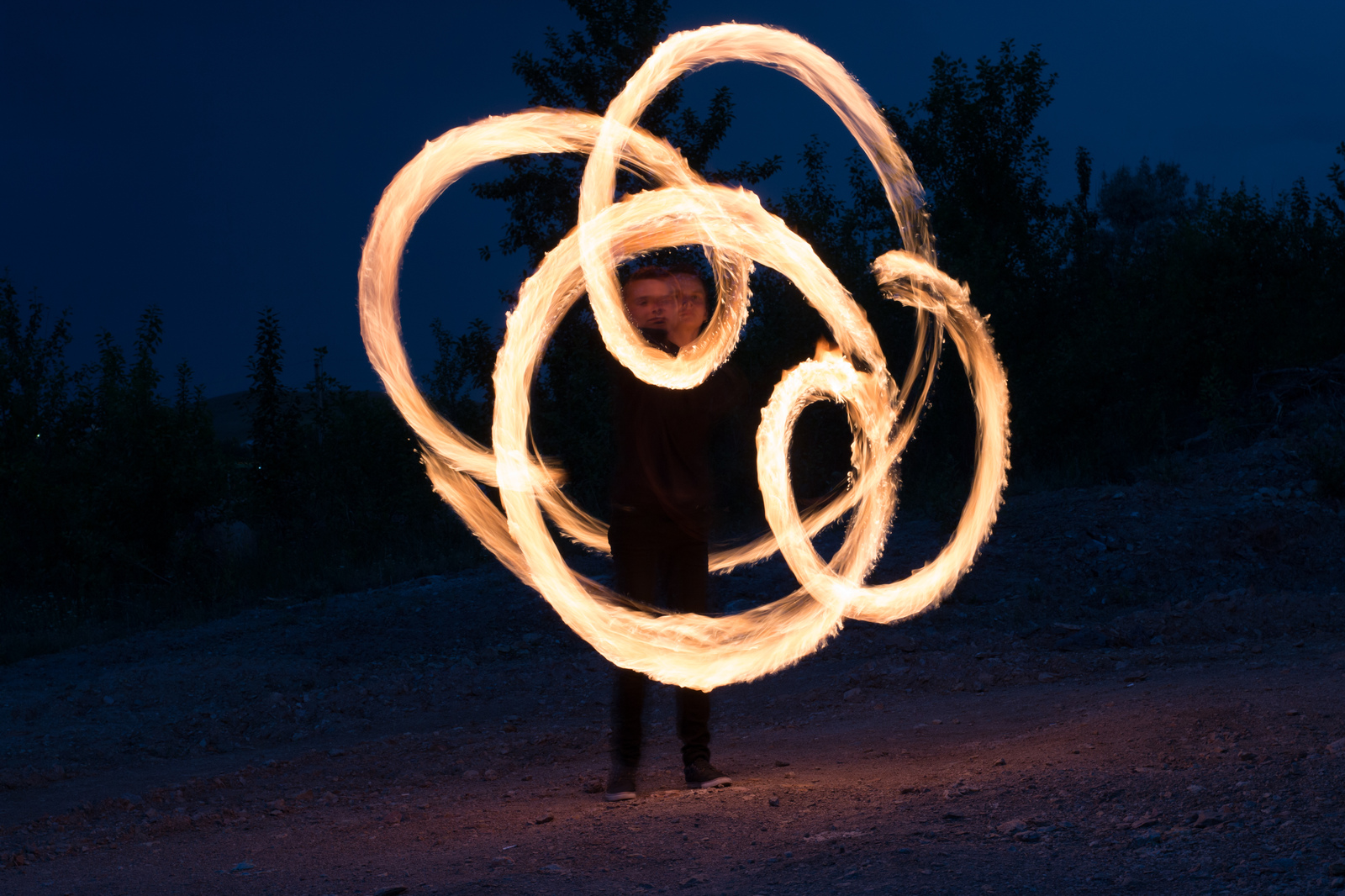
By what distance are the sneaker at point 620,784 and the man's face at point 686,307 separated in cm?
194

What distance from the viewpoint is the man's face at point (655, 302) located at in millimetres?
4855

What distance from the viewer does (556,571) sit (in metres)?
6.08

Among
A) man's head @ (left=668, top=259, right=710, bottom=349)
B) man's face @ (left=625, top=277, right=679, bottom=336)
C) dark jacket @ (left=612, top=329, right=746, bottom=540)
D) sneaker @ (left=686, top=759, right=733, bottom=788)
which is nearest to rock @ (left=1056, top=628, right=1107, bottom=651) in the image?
sneaker @ (left=686, top=759, right=733, bottom=788)

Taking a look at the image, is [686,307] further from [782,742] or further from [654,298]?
[782,742]

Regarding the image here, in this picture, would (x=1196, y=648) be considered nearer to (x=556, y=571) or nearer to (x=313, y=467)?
(x=556, y=571)

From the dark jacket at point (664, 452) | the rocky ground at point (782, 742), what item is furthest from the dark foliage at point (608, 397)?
the dark jacket at point (664, 452)

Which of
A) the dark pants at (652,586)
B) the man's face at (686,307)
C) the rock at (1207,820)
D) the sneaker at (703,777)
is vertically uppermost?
the man's face at (686,307)

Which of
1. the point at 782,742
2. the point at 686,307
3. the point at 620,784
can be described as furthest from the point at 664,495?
the point at 782,742

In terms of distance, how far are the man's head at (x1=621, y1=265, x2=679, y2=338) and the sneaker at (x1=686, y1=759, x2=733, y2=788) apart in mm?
1993

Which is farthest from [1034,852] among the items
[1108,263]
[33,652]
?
[1108,263]

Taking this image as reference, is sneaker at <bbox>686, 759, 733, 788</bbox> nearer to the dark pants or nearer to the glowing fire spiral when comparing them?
the dark pants

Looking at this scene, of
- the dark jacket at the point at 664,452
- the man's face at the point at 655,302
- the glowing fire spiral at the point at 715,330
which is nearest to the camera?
the dark jacket at the point at 664,452

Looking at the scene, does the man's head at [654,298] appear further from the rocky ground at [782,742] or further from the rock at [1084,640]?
the rock at [1084,640]

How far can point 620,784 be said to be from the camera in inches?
189
